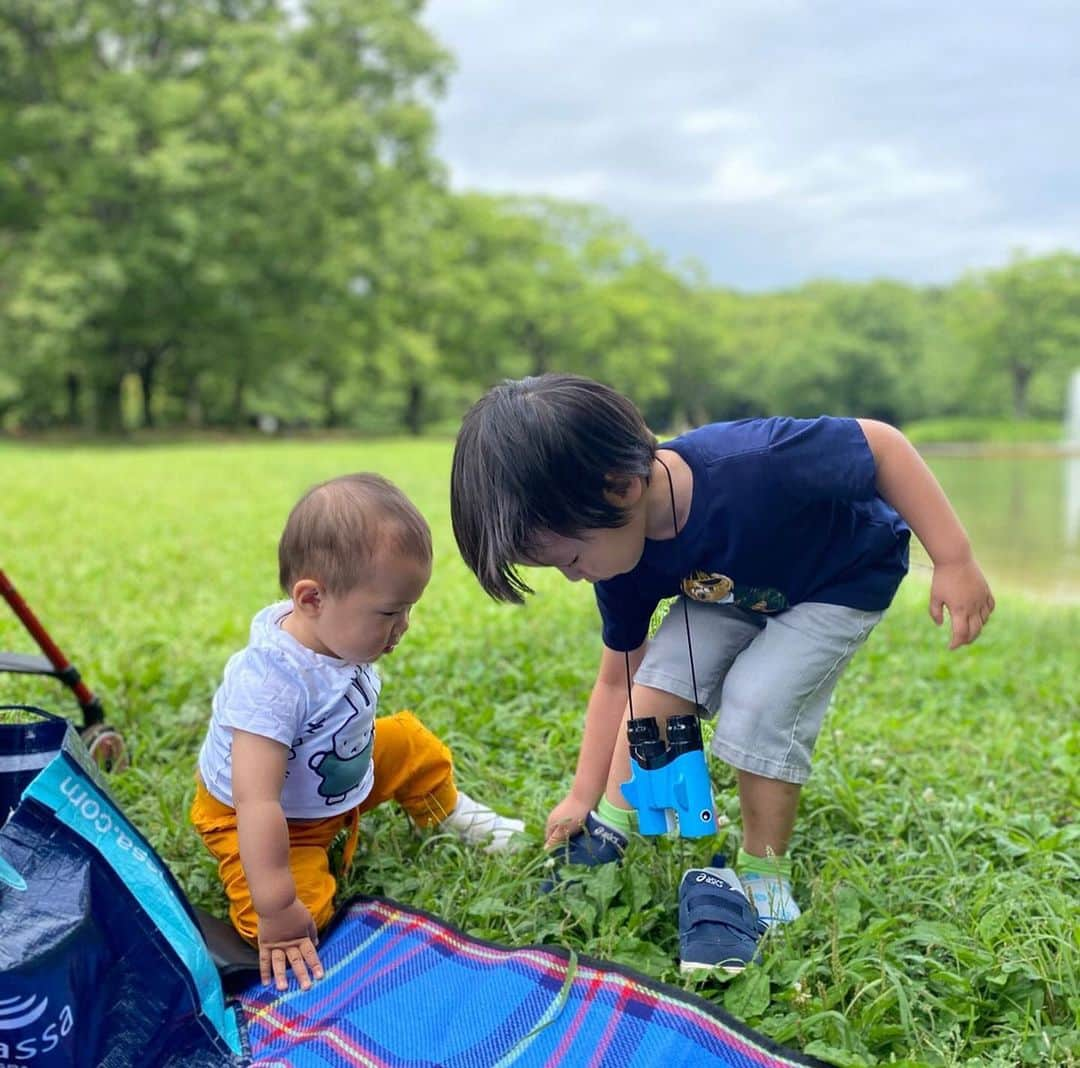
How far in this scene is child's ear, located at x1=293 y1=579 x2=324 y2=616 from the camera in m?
1.90

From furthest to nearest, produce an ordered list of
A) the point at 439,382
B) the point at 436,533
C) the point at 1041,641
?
the point at 439,382 < the point at 436,533 < the point at 1041,641

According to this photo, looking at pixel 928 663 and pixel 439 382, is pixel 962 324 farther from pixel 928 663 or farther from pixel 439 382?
pixel 928 663

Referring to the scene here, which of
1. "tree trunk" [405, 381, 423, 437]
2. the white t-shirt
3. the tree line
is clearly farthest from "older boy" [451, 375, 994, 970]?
"tree trunk" [405, 381, 423, 437]

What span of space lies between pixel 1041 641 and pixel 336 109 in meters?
20.2

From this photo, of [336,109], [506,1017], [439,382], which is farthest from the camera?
[439,382]

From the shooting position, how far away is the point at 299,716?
6.33 feet

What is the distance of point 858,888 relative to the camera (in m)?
2.07

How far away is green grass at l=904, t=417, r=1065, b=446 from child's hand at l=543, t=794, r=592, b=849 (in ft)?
113

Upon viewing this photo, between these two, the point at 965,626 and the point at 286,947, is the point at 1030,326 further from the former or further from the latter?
the point at 286,947

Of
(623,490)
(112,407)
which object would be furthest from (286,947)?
(112,407)

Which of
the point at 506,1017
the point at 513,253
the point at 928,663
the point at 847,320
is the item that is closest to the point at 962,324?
the point at 847,320

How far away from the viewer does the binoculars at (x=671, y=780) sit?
74.9 inches

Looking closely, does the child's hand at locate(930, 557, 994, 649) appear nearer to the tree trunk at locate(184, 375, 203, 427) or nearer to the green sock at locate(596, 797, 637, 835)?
the green sock at locate(596, 797, 637, 835)

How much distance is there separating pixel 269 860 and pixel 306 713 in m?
0.27
